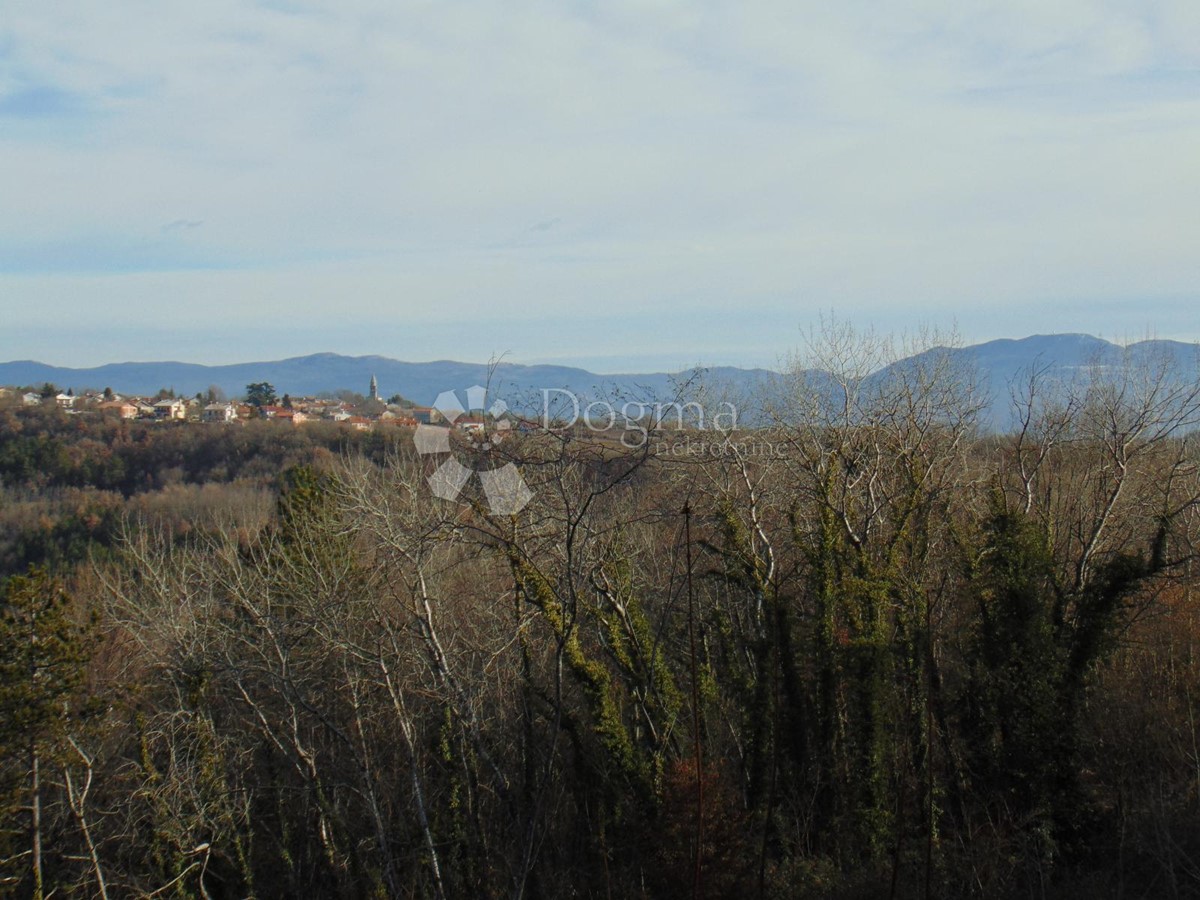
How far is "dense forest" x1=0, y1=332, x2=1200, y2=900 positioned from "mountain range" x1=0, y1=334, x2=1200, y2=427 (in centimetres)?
121

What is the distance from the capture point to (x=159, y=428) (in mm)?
56156

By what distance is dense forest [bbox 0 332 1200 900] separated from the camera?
36.4 feet

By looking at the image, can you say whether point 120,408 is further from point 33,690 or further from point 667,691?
point 667,691

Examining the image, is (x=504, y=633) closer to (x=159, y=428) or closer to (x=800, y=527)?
(x=800, y=527)

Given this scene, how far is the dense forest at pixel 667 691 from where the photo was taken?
36.4 ft

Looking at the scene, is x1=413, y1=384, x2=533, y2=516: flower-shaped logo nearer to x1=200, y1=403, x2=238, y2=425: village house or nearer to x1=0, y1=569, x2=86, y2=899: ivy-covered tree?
x1=0, y1=569, x2=86, y2=899: ivy-covered tree

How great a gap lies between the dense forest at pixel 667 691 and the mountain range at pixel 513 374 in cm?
121

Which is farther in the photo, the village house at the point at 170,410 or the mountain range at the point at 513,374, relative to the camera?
the village house at the point at 170,410

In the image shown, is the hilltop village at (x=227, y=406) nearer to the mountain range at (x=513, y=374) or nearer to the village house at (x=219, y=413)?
the village house at (x=219, y=413)

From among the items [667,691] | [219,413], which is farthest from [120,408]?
[667,691]

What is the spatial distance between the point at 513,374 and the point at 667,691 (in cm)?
506

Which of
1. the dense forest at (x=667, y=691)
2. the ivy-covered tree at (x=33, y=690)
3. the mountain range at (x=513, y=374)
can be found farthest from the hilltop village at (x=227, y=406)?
the ivy-covered tree at (x=33, y=690)

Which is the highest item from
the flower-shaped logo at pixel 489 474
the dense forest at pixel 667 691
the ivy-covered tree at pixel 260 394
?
the ivy-covered tree at pixel 260 394

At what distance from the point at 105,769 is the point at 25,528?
92.4 ft
